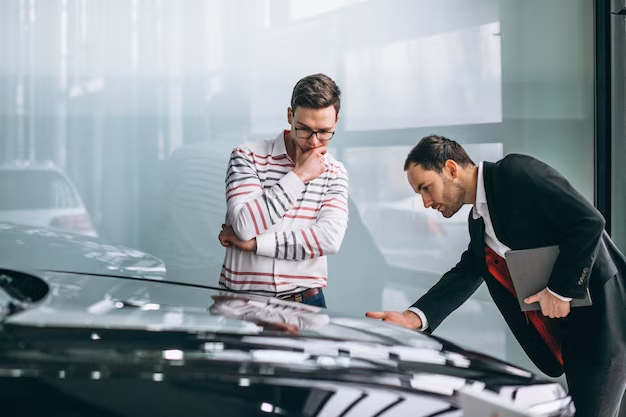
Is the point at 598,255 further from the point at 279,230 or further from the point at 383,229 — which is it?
the point at 383,229

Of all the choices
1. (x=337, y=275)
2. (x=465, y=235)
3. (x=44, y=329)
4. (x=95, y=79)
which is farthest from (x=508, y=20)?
(x=44, y=329)

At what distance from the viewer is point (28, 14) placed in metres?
3.05

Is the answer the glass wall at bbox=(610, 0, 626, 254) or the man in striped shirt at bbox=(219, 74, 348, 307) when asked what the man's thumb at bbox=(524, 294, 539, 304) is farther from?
the glass wall at bbox=(610, 0, 626, 254)

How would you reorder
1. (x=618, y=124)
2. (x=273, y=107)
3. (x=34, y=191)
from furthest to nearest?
(x=618, y=124)
(x=273, y=107)
(x=34, y=191)

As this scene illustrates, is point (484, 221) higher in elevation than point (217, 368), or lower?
higher

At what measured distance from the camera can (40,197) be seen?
121 inches

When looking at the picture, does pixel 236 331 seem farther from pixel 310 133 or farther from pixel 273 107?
pixel 273 107

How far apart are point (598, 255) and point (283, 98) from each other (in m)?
1.98

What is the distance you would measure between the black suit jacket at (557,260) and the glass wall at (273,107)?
62.7 inches

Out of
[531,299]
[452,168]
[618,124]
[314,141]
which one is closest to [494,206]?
[452,168]

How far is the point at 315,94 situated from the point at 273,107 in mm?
1482

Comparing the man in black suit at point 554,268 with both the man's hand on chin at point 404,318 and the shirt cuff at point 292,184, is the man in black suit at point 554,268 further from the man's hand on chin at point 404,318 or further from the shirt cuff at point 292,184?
the shirt cuff at point 292,184

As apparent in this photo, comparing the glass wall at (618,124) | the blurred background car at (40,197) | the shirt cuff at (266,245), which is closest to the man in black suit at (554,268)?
the shirt cuff at (266,245)

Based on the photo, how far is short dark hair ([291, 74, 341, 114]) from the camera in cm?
194
